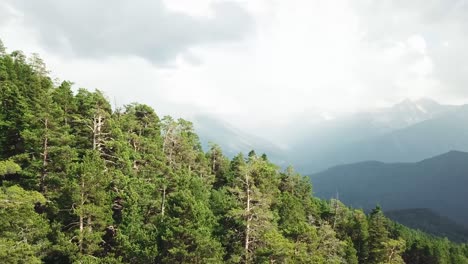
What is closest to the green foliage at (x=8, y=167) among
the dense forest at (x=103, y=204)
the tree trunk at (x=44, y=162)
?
the dense forest at (x=103, y=204)

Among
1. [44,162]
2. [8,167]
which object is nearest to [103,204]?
[44,162]

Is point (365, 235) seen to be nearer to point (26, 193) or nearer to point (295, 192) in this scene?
point (295, 192)

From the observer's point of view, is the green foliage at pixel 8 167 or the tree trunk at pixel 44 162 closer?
the green foliage at pixel 8 167

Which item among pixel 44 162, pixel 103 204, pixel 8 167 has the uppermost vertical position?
pixel 44 162

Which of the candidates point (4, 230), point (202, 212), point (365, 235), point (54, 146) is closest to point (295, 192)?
point (365, 235)

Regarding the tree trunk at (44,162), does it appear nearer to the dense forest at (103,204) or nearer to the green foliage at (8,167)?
the dense forest at (103,204)

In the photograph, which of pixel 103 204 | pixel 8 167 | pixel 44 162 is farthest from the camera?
pixel 44 162

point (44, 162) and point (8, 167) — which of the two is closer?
point (8, 167)

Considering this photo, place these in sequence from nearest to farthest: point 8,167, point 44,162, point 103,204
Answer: point 8,167 → point 103,204 → point 44,162

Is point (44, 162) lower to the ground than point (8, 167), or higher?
higher

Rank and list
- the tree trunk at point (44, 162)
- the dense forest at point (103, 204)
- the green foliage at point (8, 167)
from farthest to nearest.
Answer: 1. the tree trunk at point (44, 162)
2. the green foliage at point (8, 167)
3. the dense forest at point (103, 204)

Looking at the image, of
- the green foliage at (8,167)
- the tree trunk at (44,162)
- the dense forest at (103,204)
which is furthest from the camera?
the tree trunk at (44,162)

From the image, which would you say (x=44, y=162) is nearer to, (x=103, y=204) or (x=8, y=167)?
(x=8, y=167)

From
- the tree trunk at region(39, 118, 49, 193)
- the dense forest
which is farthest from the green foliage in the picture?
the tree trunk at region(39, 118, 49, 193)
